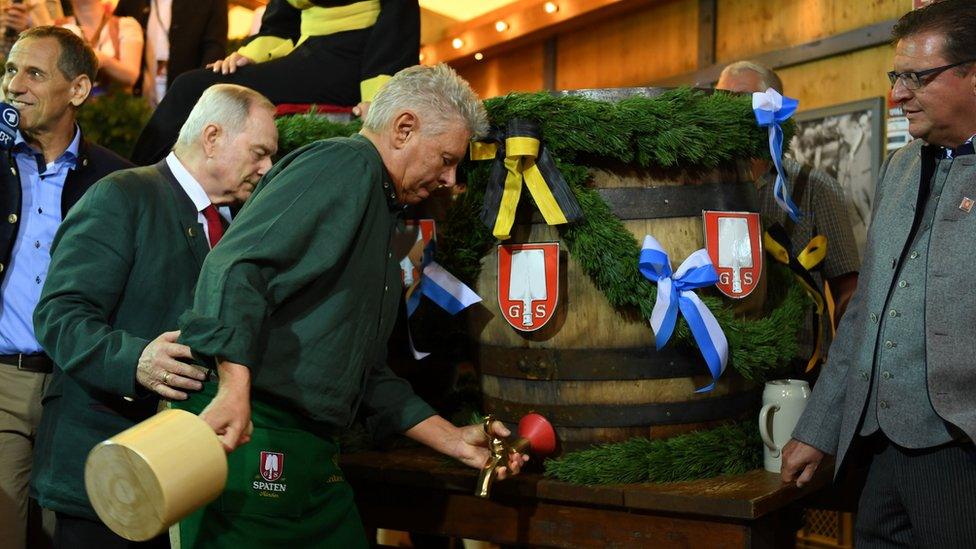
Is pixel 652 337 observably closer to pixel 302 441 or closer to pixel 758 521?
pixel 758 521

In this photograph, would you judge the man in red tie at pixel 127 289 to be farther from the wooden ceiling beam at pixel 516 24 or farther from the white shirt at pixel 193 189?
the wooden ceiling beam at pixel 516 24

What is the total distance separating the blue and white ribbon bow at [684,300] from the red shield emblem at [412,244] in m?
0.68

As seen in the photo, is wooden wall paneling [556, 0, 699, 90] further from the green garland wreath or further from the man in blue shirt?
the man in blue shirt

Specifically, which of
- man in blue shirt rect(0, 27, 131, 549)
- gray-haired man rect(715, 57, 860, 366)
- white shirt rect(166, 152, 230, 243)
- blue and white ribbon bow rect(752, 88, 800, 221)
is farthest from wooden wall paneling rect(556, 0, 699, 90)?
white shirt rect(166, 152, 230, 243)

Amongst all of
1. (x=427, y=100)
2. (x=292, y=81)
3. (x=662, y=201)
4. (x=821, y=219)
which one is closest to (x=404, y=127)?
(x=427, y=100)

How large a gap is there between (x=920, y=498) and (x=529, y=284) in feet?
3.15

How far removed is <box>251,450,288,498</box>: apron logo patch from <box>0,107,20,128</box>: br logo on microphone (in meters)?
1.39

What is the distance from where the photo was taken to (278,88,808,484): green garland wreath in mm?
2303

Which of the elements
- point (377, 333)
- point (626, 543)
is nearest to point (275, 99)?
point (377, 333)

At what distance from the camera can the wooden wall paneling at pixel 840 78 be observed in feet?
16.6

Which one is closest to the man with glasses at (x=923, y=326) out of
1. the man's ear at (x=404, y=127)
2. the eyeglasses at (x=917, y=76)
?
the eyeglasses at (x=917, y=76)

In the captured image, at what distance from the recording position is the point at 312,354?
1.93m

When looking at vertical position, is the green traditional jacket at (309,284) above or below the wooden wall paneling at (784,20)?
below

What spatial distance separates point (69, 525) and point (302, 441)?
606mm
